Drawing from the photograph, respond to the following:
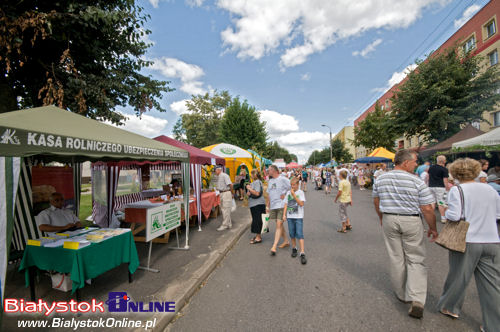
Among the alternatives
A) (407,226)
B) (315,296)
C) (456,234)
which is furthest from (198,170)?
(456,234)

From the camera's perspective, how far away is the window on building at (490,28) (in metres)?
17.4

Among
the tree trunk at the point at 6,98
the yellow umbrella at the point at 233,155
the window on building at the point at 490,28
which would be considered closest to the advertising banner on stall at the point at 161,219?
the tree trunk at the point at 6,98

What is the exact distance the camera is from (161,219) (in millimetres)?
4488

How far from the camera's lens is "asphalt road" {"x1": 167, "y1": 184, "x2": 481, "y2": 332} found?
2535 mm

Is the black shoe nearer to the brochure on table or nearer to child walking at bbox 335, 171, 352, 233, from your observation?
child walking at bbox 335, 171, 352, 233

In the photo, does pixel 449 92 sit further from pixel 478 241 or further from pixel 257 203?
pixel 478 241

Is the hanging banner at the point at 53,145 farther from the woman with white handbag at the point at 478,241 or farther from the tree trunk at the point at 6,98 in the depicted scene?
the woman with white handbag at the point at 478,241

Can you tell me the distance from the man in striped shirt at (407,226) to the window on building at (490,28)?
24.9 meters

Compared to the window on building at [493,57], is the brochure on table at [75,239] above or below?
below

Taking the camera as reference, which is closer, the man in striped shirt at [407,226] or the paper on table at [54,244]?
the man in striped shirt at [407,226]

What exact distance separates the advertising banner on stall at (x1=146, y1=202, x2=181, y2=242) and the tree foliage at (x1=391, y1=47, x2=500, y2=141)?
15742 mm

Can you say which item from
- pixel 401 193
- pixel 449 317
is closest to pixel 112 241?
pixel 401 193

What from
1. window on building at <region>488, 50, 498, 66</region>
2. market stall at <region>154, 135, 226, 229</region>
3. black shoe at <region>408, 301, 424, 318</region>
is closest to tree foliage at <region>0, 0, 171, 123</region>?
market stall at <region>154, 135, 226, 229</region>

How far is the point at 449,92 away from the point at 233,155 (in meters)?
13.6
